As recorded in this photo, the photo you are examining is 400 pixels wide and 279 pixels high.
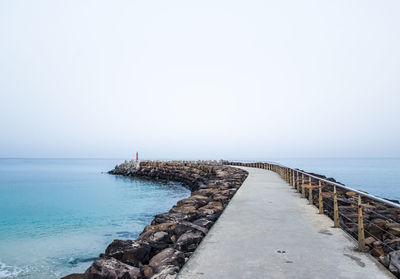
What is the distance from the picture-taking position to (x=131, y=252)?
465 cm

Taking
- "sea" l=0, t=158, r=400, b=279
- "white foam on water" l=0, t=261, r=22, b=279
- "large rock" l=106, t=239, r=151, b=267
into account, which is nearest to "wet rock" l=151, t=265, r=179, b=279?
"large rock" l=106, t=239, r=151, b=267

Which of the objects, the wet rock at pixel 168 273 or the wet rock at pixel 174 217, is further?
the wet rock at pixel 174 217

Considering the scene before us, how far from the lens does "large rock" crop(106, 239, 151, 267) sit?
457cm

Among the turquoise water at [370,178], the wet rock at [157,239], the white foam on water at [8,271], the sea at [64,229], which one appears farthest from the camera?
the turquoise water at [370,178]

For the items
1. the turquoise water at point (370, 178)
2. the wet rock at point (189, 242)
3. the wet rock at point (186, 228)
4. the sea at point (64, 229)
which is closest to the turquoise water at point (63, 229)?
the sea at point (64, 229)

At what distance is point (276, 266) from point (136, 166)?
132 feet

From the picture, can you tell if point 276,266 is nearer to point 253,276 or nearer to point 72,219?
point 253,276

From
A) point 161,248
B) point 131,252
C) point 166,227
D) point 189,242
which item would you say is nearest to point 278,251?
point 189,242

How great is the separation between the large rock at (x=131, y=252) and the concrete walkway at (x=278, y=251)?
989 mm

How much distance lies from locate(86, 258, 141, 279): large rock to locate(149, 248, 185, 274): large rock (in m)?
0.26

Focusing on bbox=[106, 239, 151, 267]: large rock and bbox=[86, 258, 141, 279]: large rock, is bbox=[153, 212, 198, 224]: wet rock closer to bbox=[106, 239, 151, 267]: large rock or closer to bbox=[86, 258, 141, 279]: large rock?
bbox=[106, 239, 151, 267]: large rock

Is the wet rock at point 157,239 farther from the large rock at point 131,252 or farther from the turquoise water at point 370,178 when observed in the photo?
the turquoise water at point 370,178

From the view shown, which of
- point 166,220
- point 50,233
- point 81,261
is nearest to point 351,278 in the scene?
point 166,220

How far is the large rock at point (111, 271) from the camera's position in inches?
152
